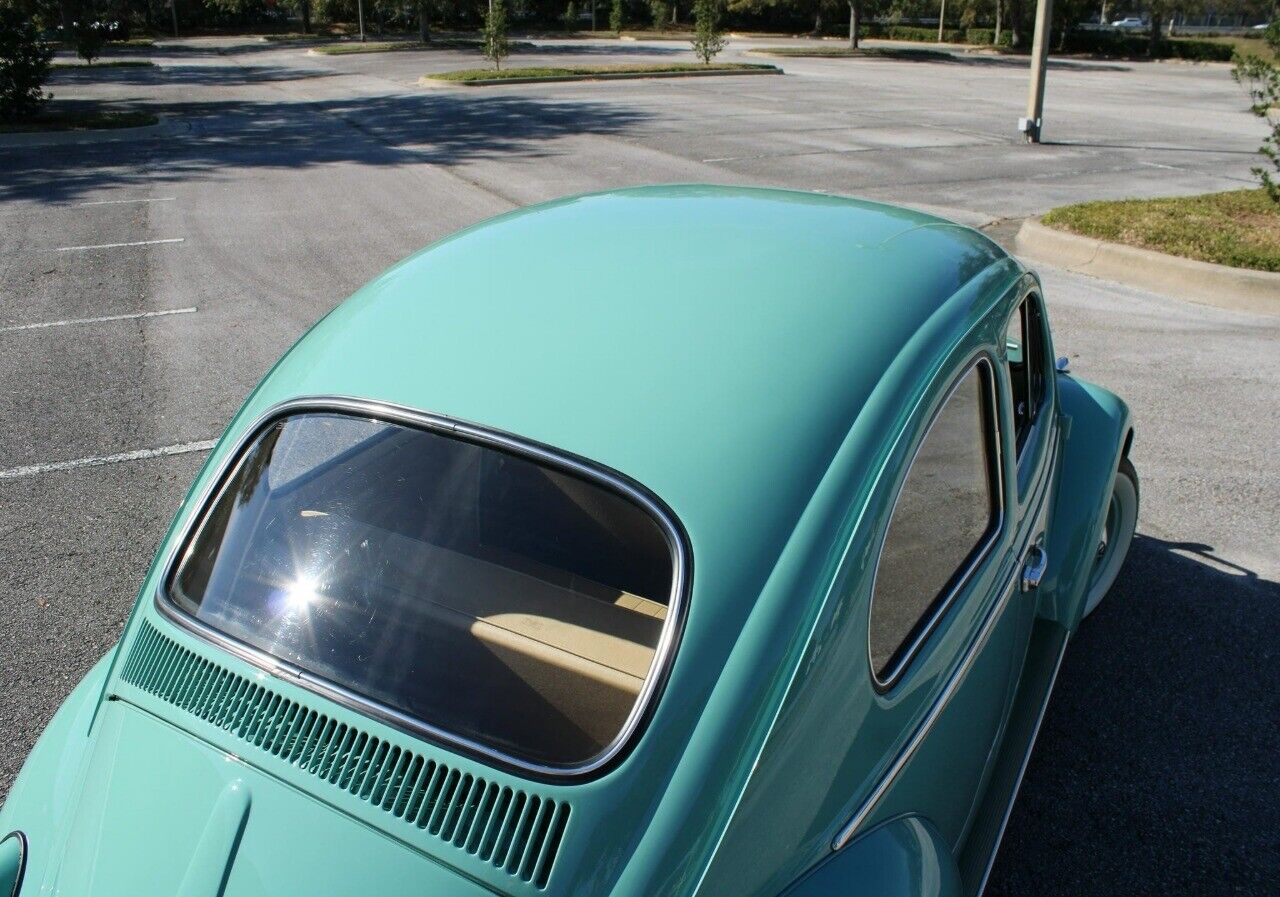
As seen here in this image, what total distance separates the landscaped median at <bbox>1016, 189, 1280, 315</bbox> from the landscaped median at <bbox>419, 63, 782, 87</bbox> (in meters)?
19.8

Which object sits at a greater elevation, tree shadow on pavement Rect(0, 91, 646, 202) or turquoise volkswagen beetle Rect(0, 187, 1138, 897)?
tree shadow on pavement Rect(0, 91, 646, 202)

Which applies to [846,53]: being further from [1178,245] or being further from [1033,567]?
[1033,567]

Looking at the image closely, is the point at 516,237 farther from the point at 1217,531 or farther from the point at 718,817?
the point at 1217,531

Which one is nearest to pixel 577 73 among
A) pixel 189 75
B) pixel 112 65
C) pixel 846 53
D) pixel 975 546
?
pixel 189 75

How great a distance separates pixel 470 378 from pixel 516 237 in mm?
722

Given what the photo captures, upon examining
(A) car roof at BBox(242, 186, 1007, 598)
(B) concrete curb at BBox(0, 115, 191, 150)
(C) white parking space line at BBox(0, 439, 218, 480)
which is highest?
(B) concrete curb at BBox(0, 115, 191, 150)

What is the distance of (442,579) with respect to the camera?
2340 mm

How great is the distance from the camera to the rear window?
2.09m

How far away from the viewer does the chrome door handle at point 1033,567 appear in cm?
286

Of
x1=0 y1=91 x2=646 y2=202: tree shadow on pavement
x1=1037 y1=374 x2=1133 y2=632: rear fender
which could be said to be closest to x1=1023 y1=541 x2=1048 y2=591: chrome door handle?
x1=1037 y1=374 x2=1133 y2=632: rear fender

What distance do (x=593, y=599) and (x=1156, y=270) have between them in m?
8.17

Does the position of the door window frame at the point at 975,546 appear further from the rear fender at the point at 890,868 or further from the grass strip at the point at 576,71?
the grass strip at the point at 576,71

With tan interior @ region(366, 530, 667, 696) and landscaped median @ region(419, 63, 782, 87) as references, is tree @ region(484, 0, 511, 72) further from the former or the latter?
tan interior @ region(366, 530, 667, 696)

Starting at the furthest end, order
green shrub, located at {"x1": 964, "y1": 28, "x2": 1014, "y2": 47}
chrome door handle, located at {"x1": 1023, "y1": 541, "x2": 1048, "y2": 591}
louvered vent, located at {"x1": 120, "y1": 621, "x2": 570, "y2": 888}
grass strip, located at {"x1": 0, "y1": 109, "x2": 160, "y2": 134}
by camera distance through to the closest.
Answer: green shrub, located at {"x1": 964, "y1": 28, "x2": 1014, "y2": 47}, grass strip, located at {"x1": 0, "y1": 109, "x2": 160, "y2": 134}, chrome door handle, located at {"x1": 1023, "y1": 541, "x2": 1048, "y2": 591}, louvered vent, located at {"x1": 120, "y1": 621, "x2": 570, "y2": 888}
